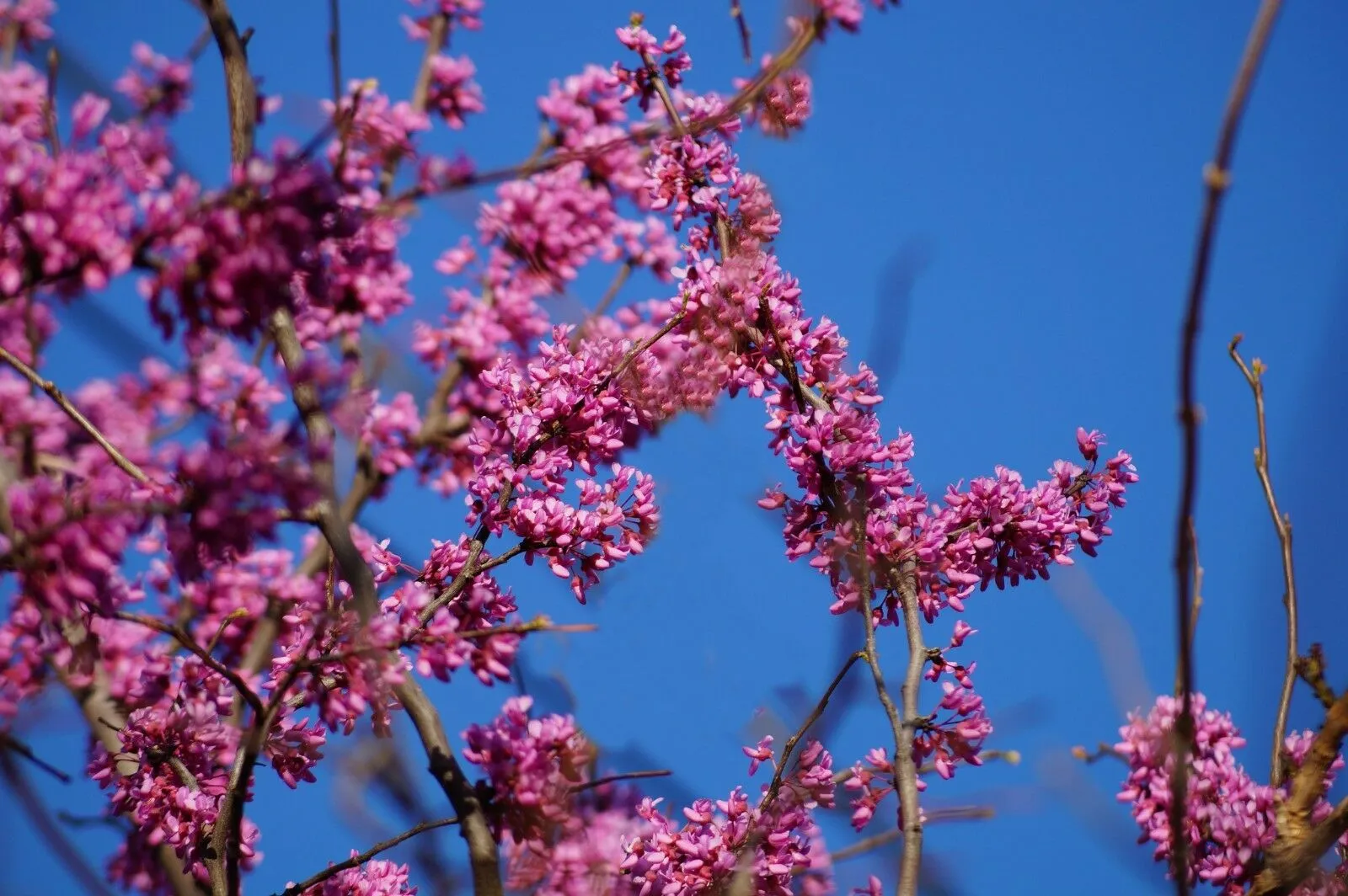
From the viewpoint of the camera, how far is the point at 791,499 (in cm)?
316

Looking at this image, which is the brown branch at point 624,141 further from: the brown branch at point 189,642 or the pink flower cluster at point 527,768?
the pink flower cluster at point 527,768

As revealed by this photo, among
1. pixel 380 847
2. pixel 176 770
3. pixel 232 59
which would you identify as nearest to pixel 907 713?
pixel 380 847

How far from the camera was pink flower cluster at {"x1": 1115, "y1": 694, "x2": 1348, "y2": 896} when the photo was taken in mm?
2664

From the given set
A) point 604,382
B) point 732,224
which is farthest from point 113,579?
point 732,224

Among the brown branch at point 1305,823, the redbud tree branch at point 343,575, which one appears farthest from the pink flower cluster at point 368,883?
the brown branch at point 1305,823

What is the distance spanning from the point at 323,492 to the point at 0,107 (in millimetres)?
1131

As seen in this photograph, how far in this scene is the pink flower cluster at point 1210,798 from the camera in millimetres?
2664

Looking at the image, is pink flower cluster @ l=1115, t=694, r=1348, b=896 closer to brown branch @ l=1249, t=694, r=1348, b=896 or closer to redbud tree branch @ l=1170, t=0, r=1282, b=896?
brown branch @ l=1249, t=694, r=1348, b=896

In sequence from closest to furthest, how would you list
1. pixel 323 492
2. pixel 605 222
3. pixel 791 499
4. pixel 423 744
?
pixel 323 492, pixel 423 744, pixel 791 499, pixel 605 222

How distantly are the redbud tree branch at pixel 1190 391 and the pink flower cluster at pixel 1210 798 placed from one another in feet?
4.65

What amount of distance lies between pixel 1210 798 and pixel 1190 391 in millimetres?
2110

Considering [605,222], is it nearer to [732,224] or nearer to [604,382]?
[732,224]

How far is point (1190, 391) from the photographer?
1.12m

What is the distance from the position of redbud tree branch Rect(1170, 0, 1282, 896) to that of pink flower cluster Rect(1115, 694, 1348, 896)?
1.42m
